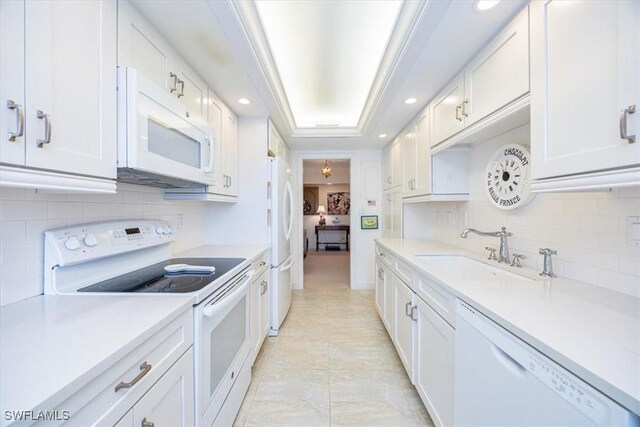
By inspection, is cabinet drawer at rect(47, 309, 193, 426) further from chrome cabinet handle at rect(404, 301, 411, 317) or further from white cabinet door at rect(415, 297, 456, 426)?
chrome cabinet handle at rect(404, 301, 411, 317)

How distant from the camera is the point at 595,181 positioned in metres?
0.84

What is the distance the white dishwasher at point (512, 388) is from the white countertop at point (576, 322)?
35 mm

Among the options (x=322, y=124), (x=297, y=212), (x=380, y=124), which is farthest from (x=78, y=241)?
(x=297, y=212)

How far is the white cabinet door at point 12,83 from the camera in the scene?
0.66 meters

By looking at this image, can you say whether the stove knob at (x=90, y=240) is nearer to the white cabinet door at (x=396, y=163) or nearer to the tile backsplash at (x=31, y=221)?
the tile backsplash at (x=31, y=221)

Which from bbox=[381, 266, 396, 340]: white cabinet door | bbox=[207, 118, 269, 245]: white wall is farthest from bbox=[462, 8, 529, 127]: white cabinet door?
bbox=[207, 118, 269, 245]: white wall

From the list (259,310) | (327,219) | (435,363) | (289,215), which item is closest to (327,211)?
(327,219)

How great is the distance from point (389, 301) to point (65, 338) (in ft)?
7.14

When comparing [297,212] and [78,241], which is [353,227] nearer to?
A: [297,212]

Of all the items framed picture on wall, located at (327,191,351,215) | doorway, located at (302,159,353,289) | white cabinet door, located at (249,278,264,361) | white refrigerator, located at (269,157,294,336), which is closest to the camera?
white cabinet door, located at (249,278,264,361)

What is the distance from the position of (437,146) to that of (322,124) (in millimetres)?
1833

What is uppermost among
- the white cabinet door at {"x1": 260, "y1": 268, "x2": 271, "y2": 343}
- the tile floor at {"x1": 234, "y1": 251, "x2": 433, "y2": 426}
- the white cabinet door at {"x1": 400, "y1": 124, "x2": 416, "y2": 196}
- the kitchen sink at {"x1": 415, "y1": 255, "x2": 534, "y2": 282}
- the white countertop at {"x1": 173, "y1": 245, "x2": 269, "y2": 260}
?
the white cabinet door at {"x1": 400, "y1": 124, "x2": 416, "y2": 196}

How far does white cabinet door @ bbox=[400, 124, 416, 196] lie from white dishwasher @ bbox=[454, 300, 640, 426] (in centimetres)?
175

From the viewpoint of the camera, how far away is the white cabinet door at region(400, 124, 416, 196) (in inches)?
103
